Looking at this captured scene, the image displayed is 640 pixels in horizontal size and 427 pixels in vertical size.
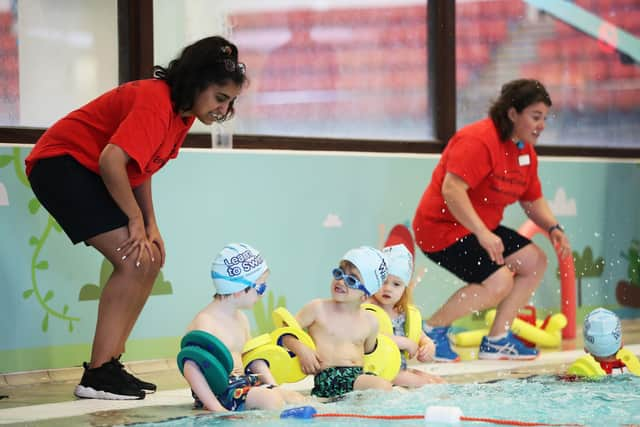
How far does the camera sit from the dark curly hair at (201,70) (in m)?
4.62

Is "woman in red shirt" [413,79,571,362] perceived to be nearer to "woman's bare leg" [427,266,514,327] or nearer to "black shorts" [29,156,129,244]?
"woman's bare leg" [427,266,514,327]

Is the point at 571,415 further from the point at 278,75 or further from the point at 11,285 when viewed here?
the point at 278,75

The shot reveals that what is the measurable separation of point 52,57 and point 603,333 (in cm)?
315

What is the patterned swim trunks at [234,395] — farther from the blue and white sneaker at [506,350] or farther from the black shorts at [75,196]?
the blue and white sneaker at [506,350]

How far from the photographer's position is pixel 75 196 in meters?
4.64

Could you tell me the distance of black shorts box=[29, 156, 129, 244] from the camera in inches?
183

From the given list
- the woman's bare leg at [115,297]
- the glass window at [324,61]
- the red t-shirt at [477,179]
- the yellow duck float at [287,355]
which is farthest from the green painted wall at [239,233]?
the yellow duck float at [287,355]

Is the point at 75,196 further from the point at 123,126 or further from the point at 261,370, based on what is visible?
the point at 261,370

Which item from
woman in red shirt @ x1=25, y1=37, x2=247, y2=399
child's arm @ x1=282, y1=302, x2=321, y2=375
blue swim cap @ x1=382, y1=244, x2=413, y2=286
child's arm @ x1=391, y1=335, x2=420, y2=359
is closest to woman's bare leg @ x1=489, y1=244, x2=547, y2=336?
blue swim cap @ x1=382, y1=244, x2=413, y2=286

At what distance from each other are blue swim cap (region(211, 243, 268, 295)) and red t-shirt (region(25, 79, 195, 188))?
52 cm

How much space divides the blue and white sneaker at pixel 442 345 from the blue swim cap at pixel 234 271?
1860mm

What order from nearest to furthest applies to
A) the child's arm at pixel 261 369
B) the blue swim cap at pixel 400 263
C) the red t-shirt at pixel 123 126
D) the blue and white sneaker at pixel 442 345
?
the child's arm at pixel 261 369
the red t-shirt at pixel 123 126
the blue swim cap at pixel 400 263
the blue and white sneaker at pixel 442 345

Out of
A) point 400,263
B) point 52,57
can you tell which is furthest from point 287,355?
point 52,57

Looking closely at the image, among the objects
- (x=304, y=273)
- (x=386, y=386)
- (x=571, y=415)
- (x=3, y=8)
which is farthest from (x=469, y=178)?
(x=3, y=8)
